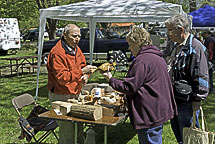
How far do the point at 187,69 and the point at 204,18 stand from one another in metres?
8.77

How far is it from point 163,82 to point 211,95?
530 cm

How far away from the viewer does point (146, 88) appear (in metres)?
2.53

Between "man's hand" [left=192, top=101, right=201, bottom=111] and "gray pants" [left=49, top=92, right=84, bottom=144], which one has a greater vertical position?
"man's hand" [left=192, top=101, right=201, bottom=111]

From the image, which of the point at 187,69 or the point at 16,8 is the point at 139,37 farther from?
the point at 16,8

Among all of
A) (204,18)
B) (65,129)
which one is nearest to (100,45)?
(204,18)

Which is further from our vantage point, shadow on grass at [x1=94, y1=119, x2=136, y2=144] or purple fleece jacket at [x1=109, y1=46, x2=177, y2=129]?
shadow on grass at [x1=94, y1=119, x2=136, y2=144]

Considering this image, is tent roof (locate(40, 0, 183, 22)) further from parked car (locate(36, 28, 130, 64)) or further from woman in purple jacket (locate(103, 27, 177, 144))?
parked car (locate(36, 28, 130, 64))

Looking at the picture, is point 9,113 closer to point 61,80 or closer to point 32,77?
point 61,80

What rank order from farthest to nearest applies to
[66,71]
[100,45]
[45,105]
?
[100,45] < [45,105] < [66,71]

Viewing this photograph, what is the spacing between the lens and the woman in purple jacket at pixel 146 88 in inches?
98.4

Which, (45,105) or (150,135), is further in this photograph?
(45,105)

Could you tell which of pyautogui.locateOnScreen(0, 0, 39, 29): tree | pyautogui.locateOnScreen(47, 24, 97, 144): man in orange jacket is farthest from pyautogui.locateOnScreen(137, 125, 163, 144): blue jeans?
pyautogui.locateOnScreen(0, 0, 39, 29): tree

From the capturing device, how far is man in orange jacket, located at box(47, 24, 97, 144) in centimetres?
334

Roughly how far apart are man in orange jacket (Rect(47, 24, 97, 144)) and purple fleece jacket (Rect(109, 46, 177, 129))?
0.91 m
